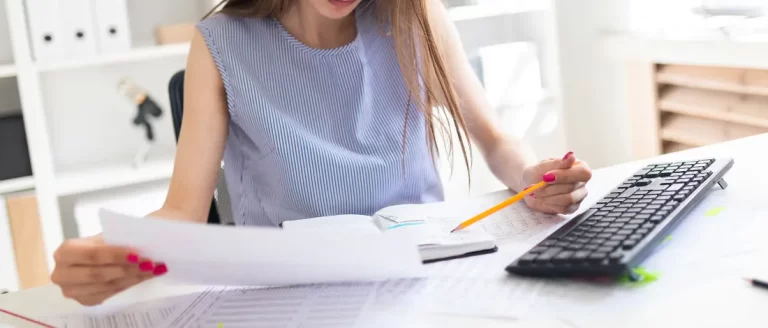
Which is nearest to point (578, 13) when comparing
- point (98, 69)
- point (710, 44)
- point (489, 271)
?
point (710, 44)

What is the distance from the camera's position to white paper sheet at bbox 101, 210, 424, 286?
0.73 metres

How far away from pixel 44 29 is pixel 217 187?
1.07 m

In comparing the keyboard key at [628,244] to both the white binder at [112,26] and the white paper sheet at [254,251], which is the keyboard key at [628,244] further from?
the white binder at [112,26]

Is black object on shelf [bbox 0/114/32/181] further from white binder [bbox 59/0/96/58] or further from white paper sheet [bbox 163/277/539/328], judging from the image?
white paper sheet [bbox 163/277/539/328]

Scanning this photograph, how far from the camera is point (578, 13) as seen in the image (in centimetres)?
279

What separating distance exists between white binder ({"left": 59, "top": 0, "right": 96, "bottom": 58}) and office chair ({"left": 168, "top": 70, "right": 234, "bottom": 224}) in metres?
0.92

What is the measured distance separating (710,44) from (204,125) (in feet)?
4.70

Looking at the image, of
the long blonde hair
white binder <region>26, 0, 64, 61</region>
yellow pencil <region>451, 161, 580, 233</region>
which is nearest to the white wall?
the long blonde hair

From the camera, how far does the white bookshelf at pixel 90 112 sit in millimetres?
2221

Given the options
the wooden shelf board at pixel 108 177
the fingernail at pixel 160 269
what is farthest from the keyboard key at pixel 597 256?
the wooden shelf board at pixel 108 177

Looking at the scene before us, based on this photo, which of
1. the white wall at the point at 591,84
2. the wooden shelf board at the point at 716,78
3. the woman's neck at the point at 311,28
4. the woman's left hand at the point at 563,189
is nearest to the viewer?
the woman's left hand at the point at 563,189

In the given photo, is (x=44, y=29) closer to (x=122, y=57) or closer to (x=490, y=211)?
(x=122, y=57)

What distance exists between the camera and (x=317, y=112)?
1.28 meters

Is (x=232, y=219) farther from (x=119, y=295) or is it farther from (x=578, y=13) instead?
(x=578, y=13)
